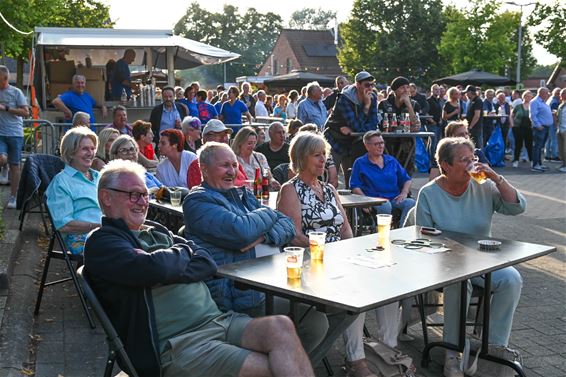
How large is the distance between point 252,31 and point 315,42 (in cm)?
3467

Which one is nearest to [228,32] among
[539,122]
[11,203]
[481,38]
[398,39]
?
[398,39]

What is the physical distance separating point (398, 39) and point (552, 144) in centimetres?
3774

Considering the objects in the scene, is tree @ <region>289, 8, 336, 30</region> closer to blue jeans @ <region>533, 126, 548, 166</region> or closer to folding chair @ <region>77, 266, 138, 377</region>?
Answer: blue jeans @ <region>533, 126, 548, 166</region>

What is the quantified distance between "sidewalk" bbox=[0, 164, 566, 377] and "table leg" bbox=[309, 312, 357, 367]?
0.97 meters

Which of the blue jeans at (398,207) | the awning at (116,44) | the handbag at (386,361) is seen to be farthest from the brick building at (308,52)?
the handbag at (386,361)

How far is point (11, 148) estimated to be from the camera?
→ 945 cm

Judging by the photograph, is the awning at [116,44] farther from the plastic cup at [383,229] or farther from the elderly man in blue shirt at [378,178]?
the plastic cup at [383,229]

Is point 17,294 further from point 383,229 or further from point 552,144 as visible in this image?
point 552,144

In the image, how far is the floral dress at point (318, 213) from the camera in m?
5.02

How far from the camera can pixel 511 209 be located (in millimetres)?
5168

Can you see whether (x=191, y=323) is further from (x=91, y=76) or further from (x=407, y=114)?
(x=91, y=76)

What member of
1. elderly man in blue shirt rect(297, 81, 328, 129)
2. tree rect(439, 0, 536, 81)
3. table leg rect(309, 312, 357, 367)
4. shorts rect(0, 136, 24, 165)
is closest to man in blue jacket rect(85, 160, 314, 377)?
table leg rect(309, 312, 357, 367)

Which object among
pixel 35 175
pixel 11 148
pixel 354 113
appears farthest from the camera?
pixel 354 113

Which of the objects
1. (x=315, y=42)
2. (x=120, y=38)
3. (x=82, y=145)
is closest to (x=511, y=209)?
(x=82, y=145)
